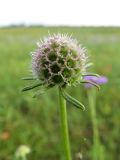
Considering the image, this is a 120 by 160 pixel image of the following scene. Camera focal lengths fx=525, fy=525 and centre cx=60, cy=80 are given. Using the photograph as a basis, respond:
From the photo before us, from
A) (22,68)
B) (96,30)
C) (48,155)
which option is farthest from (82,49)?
(96,30)

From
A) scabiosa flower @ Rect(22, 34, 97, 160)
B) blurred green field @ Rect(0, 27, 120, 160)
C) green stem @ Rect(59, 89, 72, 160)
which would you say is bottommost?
blurred green field @ Rect(0, 27, 120, 160)

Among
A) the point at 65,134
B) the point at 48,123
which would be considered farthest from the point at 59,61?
the point at 48,123

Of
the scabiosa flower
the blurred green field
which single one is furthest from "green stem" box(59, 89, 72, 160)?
the blurred green field

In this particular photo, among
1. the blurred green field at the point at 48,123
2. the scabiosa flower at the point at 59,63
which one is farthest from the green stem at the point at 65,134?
the blurred green field at the point at 48,123

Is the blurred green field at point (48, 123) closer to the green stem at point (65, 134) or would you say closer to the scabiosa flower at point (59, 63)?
the scabiosa flower at point (59, 63)

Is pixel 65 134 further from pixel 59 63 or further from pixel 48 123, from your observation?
pixel 48 123

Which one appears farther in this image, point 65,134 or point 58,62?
point 58,62

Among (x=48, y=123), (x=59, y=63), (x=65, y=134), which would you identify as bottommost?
(x=48, y=123)

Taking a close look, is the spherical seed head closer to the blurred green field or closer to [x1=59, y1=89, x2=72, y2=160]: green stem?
[x1=59, y1=89, x2=72, y2=160]: green stem

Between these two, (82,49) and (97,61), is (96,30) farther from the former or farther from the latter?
(82,49)
